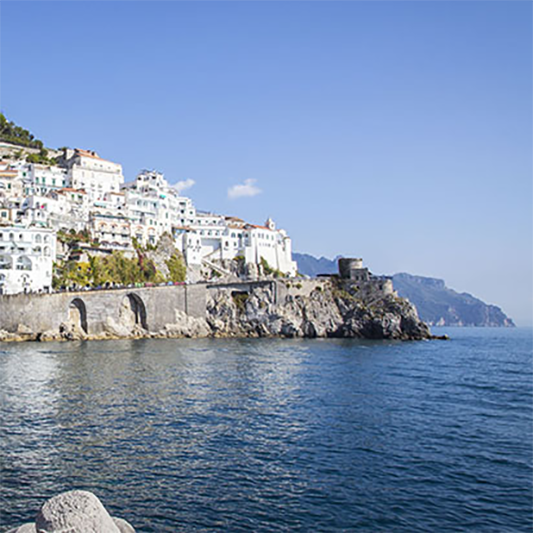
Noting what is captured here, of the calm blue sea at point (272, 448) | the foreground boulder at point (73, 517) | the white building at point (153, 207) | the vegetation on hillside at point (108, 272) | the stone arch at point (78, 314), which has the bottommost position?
the calm blue sea at point (272, 448)

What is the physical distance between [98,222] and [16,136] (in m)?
51.3

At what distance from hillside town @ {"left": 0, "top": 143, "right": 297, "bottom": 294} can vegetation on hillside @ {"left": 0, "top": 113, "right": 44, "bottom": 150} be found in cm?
371

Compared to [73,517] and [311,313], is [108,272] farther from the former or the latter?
[73,517]

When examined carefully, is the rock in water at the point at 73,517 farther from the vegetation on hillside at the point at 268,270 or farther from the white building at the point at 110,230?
the vegetation on hillside at the point at 268,270

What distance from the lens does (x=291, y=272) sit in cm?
11869

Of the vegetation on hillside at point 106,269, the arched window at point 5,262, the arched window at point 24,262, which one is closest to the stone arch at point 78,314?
the vegetation on hillside at point 106,269

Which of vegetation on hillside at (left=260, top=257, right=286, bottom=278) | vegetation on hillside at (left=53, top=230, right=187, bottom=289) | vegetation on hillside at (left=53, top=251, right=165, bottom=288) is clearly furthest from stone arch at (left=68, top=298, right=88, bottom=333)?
vegetation on hillside at (left=260, top=257, right=286, bottom=278)

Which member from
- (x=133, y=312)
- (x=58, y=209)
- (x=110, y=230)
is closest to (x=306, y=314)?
(x=133, y=312)

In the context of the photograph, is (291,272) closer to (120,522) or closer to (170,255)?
(170,255)

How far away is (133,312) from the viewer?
77.6 m

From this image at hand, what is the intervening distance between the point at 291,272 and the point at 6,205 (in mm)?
61311

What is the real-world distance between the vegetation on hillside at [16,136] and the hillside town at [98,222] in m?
3.71

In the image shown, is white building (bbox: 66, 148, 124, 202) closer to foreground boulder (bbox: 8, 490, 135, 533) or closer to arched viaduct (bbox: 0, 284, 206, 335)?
arched viaduct (bbox: 0, 284, 206, 335)

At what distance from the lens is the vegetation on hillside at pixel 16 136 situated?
122 metres
